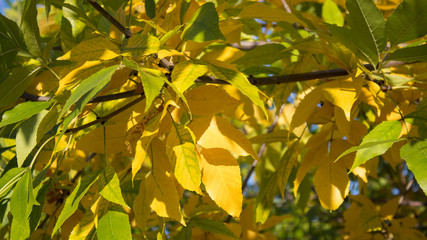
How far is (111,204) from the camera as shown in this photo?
2.33ft

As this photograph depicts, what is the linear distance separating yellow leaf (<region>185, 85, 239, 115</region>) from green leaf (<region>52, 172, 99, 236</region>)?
0.19 m

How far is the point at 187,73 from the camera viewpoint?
2.07 feet

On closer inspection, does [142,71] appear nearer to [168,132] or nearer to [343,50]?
[168,132]

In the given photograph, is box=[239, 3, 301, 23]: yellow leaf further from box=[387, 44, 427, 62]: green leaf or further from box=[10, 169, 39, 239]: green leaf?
box=[10, 169, 39, 239]: green leaf

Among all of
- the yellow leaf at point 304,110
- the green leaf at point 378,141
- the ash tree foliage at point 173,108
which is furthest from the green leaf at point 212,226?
the green leaf at point 378,141

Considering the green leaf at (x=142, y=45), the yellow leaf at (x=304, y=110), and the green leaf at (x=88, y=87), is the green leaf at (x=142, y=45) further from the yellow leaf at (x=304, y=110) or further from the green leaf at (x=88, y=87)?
the yellow leaf at (x=304, y=110)

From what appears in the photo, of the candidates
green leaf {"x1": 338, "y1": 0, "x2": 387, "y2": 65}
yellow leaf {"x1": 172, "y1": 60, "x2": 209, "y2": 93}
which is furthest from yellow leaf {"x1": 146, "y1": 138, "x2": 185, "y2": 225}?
green leaf {"x1": 338, "y1": 0, "x2": 387, "y2": 65}

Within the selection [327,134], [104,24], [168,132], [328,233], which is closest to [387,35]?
[327,134]

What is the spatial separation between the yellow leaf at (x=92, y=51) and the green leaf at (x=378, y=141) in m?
0.38

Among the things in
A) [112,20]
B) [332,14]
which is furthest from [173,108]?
[332,14]

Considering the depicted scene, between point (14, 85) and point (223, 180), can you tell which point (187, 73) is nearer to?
point (223, 180)

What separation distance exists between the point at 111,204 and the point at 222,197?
0.18 meters

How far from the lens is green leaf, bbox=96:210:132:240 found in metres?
0.64

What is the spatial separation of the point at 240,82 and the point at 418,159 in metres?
0.27
